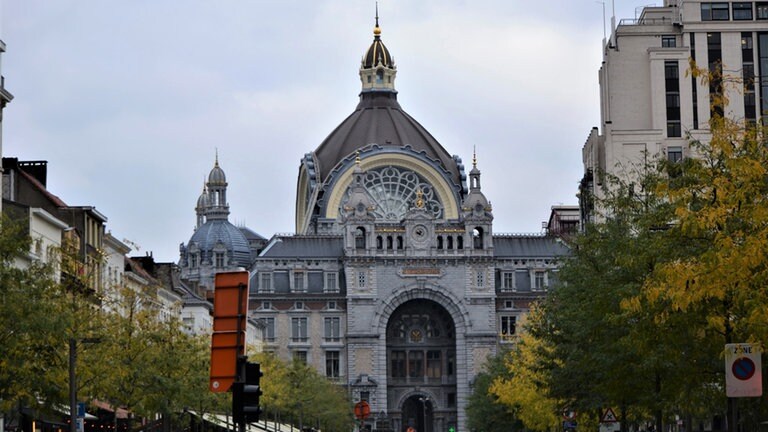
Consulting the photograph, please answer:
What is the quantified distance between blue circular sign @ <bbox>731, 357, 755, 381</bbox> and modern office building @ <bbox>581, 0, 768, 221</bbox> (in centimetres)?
9086

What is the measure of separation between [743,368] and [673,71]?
318ft

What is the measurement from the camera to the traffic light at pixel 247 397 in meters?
27.2

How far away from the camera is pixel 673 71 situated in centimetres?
12988

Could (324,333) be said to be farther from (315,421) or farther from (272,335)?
(315,421)

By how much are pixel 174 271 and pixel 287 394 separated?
19413 millimetres

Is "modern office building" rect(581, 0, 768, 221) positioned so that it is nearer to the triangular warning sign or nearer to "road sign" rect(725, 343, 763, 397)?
the triangular warning sign

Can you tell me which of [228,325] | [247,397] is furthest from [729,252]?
[228,325]

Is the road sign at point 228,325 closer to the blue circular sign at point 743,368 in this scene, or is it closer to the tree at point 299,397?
the blue circular sign at point 743,368

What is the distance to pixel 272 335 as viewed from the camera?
19800 centimetres

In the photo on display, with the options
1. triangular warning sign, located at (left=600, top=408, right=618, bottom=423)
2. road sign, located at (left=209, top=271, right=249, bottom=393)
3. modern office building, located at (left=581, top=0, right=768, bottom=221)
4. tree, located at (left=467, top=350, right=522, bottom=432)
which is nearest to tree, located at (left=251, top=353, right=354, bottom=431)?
tree, located at (left=467, top=350, right=522, bottom=432)

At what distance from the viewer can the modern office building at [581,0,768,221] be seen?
417 feet

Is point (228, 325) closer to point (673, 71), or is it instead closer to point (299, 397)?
point (673, 71)

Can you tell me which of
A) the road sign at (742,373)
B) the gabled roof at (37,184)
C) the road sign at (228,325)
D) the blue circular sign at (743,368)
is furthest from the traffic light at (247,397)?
the gabled roof at (37,184)

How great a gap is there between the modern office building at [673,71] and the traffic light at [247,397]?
9891 centimetres
